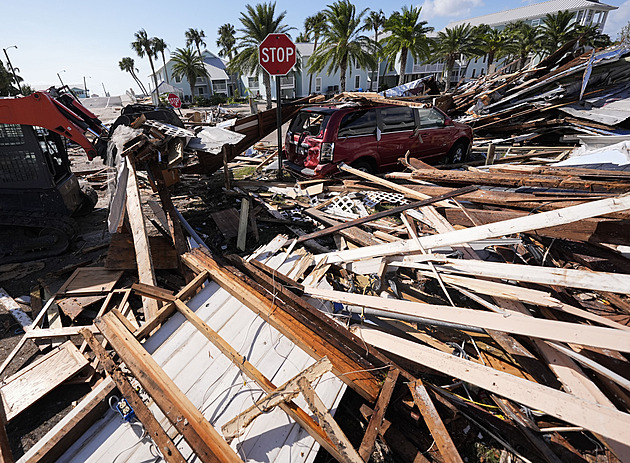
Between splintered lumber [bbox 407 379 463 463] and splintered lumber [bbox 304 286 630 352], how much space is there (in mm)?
773

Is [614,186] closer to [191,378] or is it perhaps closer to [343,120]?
[343,120]

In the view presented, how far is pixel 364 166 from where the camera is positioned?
7262 millimetres

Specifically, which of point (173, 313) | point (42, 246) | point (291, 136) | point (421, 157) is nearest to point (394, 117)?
point (421, 157)

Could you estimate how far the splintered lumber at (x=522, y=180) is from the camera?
4281mm

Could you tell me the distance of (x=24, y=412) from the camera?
2.92m

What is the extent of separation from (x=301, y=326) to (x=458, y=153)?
8.44 metres

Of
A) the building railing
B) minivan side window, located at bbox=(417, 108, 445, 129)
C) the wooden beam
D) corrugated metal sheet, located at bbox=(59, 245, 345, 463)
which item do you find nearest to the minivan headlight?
minivan side window, located at bbox=(417, 108, 445, 129)

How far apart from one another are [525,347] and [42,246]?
7.62 m

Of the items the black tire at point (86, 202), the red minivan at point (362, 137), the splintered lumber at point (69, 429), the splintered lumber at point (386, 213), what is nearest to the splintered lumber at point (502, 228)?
the splintered lumber at point (386, 213)

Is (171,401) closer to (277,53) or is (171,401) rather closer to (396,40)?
(277,53)

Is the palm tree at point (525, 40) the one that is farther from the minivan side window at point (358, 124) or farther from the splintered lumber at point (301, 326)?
the splintered lumber at point (301, 326)

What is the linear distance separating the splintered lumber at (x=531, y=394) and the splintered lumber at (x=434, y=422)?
29 centimetres

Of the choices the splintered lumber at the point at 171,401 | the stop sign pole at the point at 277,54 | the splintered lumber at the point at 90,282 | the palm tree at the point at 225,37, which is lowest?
the splintered lumber at the point at 90,282

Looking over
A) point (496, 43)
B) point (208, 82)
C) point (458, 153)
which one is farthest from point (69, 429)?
point (208, 82)
